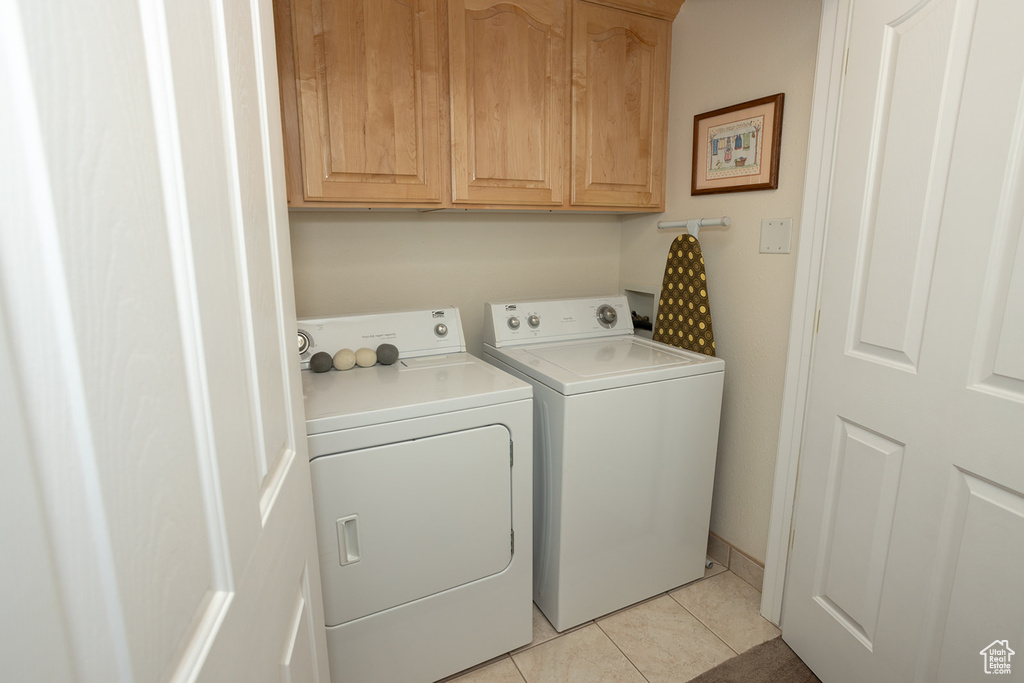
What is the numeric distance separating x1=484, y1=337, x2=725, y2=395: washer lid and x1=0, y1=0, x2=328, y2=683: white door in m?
1.15

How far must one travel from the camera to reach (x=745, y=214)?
6.22 feet

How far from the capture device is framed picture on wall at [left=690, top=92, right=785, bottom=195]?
1.76 metres

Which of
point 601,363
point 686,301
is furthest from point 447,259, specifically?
point 686,301

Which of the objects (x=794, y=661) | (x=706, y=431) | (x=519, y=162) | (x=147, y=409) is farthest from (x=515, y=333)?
(x=147, y=409)

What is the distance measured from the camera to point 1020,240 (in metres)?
1.01

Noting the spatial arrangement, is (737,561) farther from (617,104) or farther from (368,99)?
(368,99)

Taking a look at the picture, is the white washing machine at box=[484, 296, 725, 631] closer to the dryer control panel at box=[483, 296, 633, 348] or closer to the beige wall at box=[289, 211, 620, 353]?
the dryer control panel at box=[483, 296, 633, 348]

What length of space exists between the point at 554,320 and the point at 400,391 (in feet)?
2.83

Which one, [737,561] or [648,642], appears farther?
[737,561]

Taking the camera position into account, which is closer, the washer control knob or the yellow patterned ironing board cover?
the yellow patterned ironing board cover

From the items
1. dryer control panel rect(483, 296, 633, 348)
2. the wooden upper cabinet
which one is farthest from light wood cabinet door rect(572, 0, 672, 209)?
dryer control panel rect(483, 296, 633, 348)

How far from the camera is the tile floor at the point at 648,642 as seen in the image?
165 centimetres

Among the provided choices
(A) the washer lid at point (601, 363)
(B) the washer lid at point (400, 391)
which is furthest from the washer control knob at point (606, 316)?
(B) the washer lid at point (400, 391)

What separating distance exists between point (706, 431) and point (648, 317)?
0.71 metres
